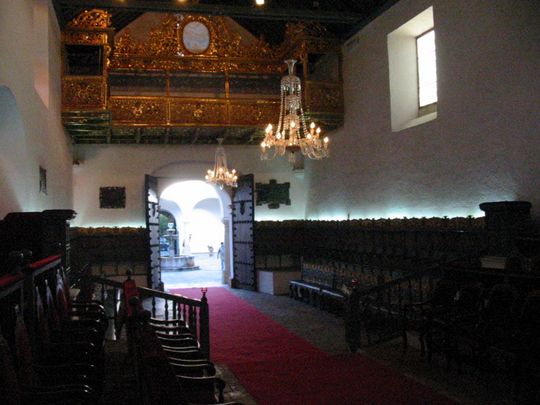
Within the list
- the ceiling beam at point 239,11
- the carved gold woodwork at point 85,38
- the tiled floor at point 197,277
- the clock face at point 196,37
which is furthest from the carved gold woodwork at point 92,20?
the tiled floor at point 197,277

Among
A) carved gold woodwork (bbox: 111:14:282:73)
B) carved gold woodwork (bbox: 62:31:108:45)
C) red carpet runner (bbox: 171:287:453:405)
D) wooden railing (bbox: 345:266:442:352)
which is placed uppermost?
carved gold woodwork (bbox: 111:14:282:73)

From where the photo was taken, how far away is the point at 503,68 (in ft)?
24.7

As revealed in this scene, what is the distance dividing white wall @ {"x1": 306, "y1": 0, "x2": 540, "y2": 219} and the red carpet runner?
115 inches

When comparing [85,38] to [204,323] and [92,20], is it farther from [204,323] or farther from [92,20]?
[204,323]

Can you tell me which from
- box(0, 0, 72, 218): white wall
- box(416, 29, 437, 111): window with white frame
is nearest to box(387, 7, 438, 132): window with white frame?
box(416, 29, 437, 111): window with white frame

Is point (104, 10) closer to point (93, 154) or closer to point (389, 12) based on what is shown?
point (93, 154)

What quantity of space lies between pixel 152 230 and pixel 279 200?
345 centimetres

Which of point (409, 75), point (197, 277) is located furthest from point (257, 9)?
point (197, 277)

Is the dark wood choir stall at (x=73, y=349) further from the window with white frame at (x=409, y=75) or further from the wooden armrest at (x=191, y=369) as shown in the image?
the window with white frame at (x=409, y=75)

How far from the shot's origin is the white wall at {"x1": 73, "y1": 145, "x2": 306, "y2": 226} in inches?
555

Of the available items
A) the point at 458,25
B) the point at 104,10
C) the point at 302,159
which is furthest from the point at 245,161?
the point at 458,25

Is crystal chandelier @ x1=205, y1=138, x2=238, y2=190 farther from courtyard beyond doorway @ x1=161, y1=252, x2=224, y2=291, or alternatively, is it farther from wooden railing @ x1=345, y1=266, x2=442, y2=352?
wooden railing @ x1=345, y1=266, x2=442, y2=352

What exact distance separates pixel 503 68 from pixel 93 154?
1016 centimetres

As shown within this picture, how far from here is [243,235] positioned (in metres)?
14.8
